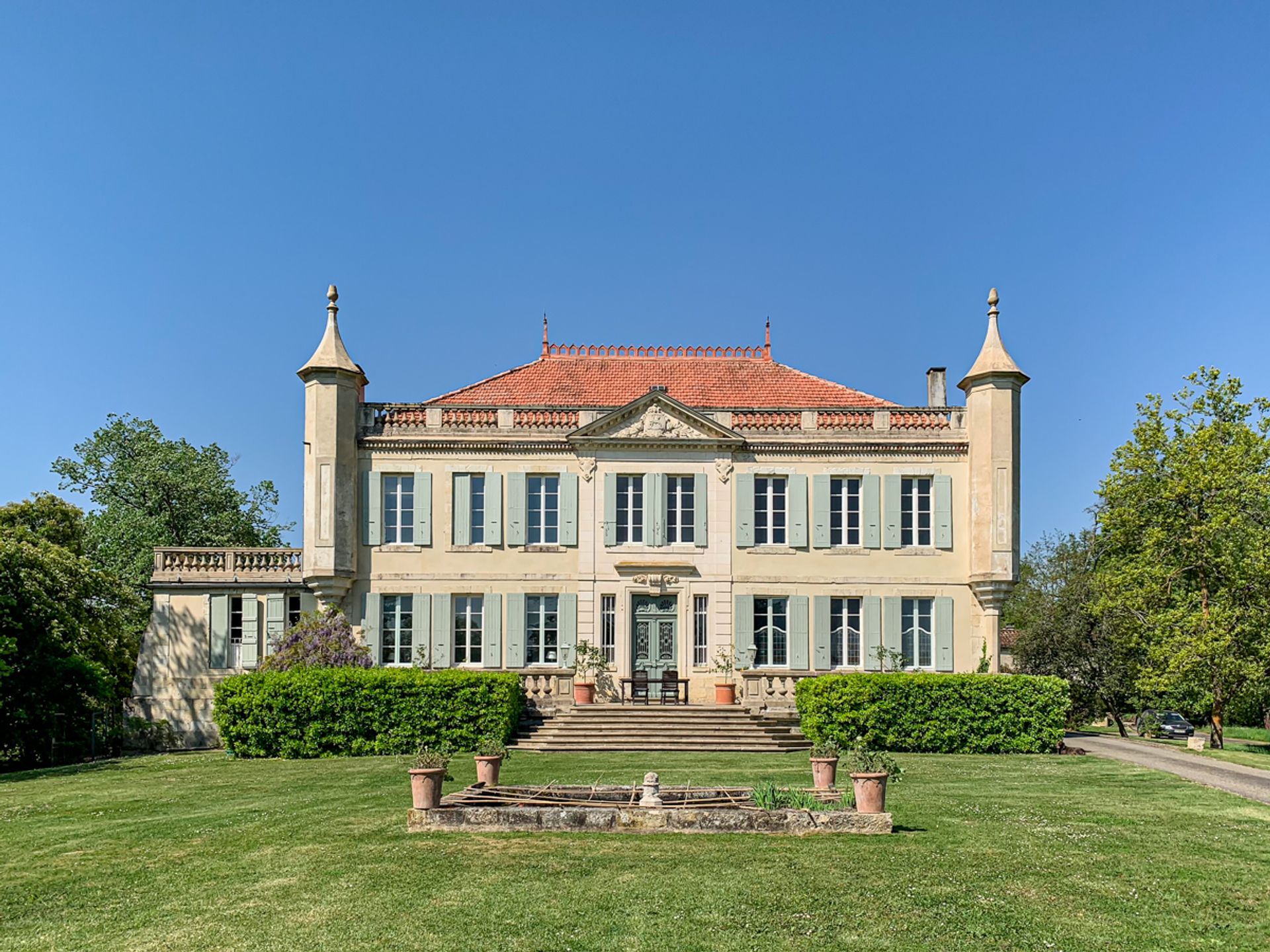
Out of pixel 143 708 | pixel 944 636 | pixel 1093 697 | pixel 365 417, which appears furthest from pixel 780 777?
pixel 1093 697

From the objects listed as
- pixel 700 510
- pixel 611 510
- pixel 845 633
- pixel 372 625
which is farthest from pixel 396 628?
pixel 845 633

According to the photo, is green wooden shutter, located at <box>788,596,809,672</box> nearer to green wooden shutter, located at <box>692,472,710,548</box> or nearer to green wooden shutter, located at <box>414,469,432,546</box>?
green wooden shutter, located at <box>692,472,710,548</box>

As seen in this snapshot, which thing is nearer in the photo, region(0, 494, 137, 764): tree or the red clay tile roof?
region(0, 494, 137, 764): tree

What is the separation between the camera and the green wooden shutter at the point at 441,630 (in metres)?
26.5

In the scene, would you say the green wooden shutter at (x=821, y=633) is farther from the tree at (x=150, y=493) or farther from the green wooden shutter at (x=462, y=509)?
the tree at (x=150, y=493)

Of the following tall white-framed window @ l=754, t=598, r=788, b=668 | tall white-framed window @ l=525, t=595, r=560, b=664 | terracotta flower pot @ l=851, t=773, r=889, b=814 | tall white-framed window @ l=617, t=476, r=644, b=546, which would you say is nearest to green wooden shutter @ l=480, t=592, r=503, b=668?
tall white-framed window @ l=525, t=595, r=560, b=664

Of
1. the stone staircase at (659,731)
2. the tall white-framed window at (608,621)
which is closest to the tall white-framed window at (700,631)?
the tall white-framed window at (608,621)

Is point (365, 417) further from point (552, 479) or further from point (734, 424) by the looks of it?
point (734, 424)

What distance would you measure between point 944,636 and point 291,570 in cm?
1589

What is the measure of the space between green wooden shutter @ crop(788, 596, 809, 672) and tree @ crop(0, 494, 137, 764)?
1536cm

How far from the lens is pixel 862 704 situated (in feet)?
71.6

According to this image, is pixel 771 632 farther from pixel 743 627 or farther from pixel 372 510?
pixel 372 510

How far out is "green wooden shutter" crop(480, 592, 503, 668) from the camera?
26.4 metres

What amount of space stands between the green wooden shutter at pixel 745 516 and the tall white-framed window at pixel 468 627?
20.9 feet
